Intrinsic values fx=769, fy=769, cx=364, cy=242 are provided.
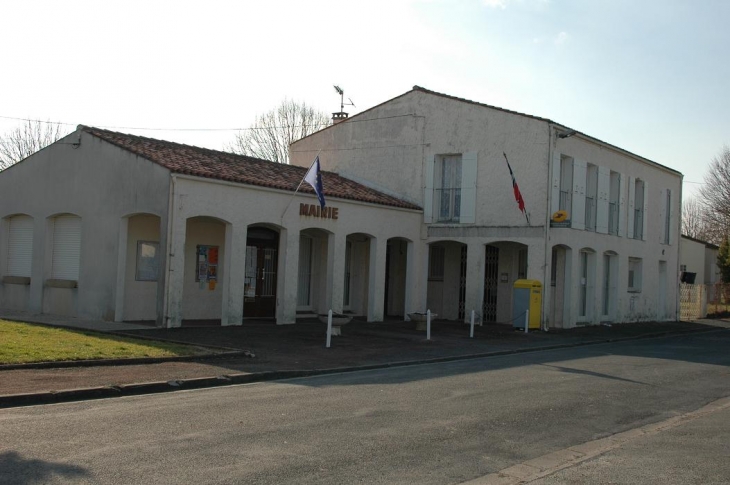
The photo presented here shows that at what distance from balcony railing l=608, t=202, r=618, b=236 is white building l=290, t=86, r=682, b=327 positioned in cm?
7

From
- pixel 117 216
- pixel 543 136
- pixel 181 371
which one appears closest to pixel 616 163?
pixel 543 136

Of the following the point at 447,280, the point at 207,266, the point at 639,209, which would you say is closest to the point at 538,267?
the point at 447,280

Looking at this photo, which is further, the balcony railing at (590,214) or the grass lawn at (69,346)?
the balcony railing at (590,214)

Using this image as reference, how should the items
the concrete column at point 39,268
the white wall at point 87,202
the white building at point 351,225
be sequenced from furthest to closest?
the concrete column at point 39,268
the white building at point 351,225
the white wall at point 87,202

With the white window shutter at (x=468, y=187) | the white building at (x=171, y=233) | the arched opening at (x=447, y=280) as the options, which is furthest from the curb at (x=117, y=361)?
the arched opening at (x=447, y=280)

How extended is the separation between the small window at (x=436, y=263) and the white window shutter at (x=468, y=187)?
2.59 metres

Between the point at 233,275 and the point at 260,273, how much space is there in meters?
3.14

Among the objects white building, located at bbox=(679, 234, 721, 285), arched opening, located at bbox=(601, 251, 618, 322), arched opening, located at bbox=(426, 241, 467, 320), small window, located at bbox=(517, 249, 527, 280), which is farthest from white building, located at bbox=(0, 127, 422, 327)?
white building, located at bbox=(679, 234, 721, 285)

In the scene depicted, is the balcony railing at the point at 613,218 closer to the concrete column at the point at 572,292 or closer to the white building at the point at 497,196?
the white building at the point at 497,196

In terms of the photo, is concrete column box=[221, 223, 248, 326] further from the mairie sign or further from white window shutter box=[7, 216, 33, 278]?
white window shutter box=[7, 216, 33, 278]

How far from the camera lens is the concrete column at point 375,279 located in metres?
24.2

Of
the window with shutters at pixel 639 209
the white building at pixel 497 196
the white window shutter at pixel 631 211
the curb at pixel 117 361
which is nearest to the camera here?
the curb at pixel 117 361

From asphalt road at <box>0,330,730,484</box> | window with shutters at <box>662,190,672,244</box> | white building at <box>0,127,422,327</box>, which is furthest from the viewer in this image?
window with shutters at <box>662,190,672,244</box>

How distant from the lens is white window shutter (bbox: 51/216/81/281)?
20953 millimetres
